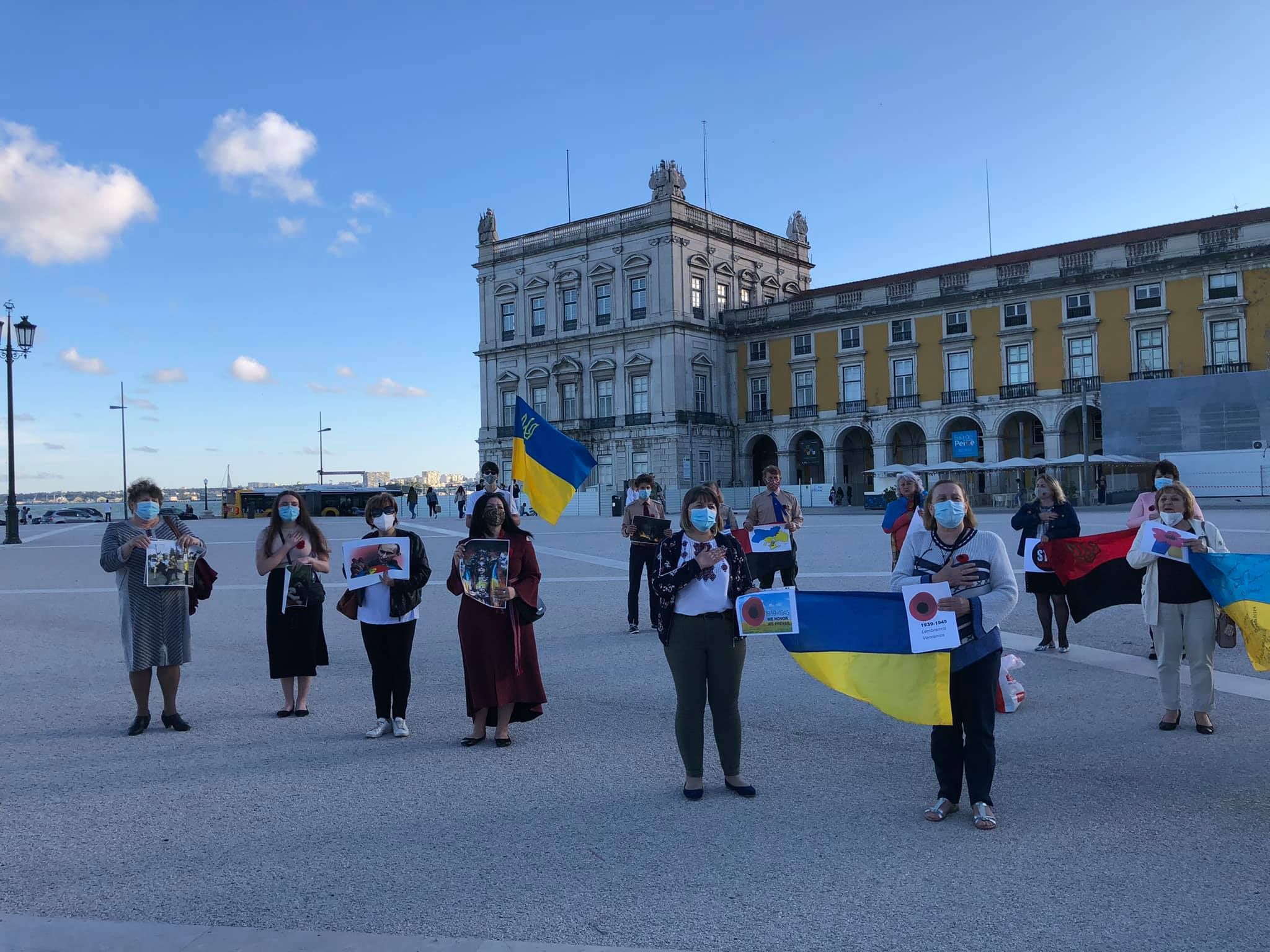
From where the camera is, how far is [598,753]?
613 cm

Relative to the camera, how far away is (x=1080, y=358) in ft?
161

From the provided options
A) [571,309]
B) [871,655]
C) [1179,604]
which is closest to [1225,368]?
[571,309]

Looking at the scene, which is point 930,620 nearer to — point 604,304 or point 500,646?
point 500,646

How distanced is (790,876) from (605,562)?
15400 millimetres

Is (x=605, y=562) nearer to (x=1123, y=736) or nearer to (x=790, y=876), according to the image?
(x=1123, y=736)

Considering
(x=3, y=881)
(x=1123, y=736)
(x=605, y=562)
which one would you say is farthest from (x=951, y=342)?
(x=3, y=881)

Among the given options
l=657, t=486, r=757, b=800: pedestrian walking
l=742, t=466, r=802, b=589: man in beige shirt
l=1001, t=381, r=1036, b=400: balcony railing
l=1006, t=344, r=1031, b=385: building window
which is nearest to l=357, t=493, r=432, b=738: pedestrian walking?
l=657, t=486, r=757, b=800: pedestrian walking

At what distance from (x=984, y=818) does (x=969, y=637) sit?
81 centimetres

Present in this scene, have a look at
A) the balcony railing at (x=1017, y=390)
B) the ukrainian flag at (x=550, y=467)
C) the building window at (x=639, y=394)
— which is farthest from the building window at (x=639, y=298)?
the ukrainian flag at (x=550, y=467)

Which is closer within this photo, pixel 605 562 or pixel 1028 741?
pixel 1028 741

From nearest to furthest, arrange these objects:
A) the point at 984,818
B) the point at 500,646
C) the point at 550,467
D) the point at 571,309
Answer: the point at 984,818, the point at 500,646, the point at 550,467, the point at 571,309

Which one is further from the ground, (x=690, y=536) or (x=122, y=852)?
(x=690, y=536)

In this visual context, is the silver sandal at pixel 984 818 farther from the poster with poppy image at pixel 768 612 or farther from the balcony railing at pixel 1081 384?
the balcony railing at pixel 1081 384

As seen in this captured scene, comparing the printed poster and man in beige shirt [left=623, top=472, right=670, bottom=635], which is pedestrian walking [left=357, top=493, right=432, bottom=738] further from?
man in beige shirt [left=623, top=472, right=670, bottom=635]
